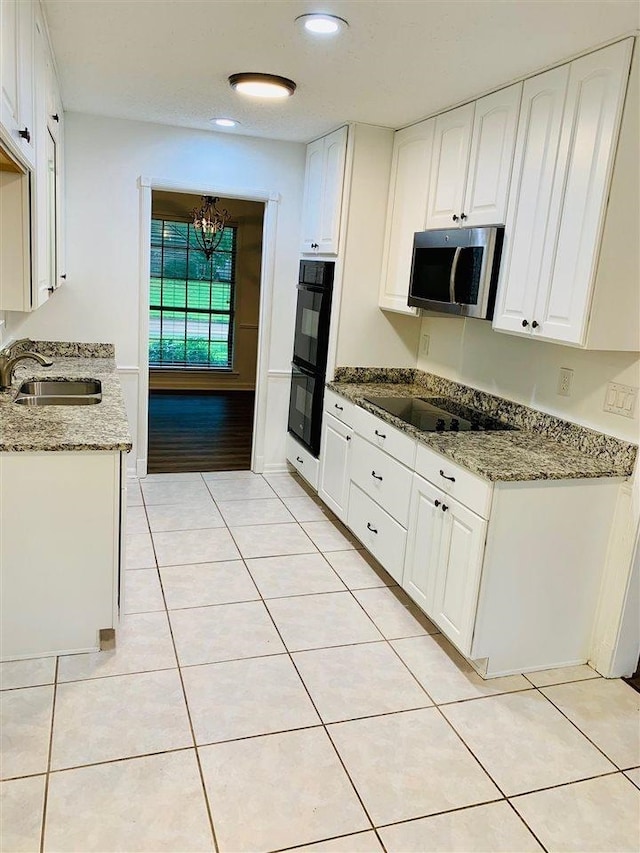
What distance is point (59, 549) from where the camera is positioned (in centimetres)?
238

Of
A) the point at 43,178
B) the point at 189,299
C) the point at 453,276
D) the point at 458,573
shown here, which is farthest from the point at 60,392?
the point at 189,299

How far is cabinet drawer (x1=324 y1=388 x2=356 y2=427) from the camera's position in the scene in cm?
370

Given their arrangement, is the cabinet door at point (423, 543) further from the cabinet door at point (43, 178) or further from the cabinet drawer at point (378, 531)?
the cabinet door at point (43, 178)

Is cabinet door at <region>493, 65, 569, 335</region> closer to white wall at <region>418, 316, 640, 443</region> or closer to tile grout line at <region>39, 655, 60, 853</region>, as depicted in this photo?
white wall at <region>418, 316, 640, 443</region>

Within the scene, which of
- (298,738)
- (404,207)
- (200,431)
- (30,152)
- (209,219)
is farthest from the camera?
(209,219)

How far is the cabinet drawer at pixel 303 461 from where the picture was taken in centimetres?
426

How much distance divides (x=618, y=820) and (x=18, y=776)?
1.76 meters

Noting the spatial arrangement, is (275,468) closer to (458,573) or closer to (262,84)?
(458,573)

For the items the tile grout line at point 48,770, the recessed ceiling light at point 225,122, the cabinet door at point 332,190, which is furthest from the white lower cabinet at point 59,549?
the recessed ceiling light at point 225,122

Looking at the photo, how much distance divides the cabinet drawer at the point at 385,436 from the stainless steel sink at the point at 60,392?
4.49ft

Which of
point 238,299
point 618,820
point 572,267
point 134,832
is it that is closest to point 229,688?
point 134,832

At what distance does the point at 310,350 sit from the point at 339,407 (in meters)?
0.60

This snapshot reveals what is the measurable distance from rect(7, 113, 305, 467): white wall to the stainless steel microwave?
145 centimetres

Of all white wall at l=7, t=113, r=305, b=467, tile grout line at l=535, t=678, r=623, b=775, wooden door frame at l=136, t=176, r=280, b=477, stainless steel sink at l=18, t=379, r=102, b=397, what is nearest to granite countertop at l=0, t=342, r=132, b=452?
stainless steel sink at l=18, t=379, r=102, b=397
